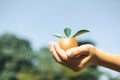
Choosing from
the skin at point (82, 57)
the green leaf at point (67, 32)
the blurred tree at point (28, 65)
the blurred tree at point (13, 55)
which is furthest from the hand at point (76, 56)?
the blurred tree at point (13, 55)

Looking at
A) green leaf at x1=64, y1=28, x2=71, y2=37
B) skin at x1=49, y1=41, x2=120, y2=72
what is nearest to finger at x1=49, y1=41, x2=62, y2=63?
skin at x1=49, y1=41, x2=120, y2=72

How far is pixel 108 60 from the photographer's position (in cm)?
257

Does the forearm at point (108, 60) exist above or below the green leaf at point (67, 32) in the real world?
below

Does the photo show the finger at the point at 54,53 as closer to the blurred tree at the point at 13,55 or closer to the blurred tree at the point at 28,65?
the blurred tree at the point at 28,65

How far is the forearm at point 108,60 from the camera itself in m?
2.57

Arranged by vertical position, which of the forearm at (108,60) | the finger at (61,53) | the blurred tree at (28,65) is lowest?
the forearm at (108,60)

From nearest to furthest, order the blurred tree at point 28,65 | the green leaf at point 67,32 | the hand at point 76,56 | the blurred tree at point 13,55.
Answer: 1. the hand at point 76,56
2. the green leaf at point 67,32
3. the blurred tree at point 28,65
4. the blurred tree at point 13,55

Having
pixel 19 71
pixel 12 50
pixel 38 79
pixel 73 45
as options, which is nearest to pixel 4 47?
pixel 12 50

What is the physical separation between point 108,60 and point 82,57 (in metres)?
0.16

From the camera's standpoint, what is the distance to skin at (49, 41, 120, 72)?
97.8 inches

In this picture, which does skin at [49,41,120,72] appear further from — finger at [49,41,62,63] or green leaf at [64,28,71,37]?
green leaf at [64,28,71,37]

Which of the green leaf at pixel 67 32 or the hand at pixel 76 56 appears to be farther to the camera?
the green leaf at pixel 67 32

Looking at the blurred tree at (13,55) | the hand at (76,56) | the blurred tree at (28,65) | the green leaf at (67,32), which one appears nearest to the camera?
the hand at (76,56)

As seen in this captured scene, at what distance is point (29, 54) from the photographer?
47.7m
